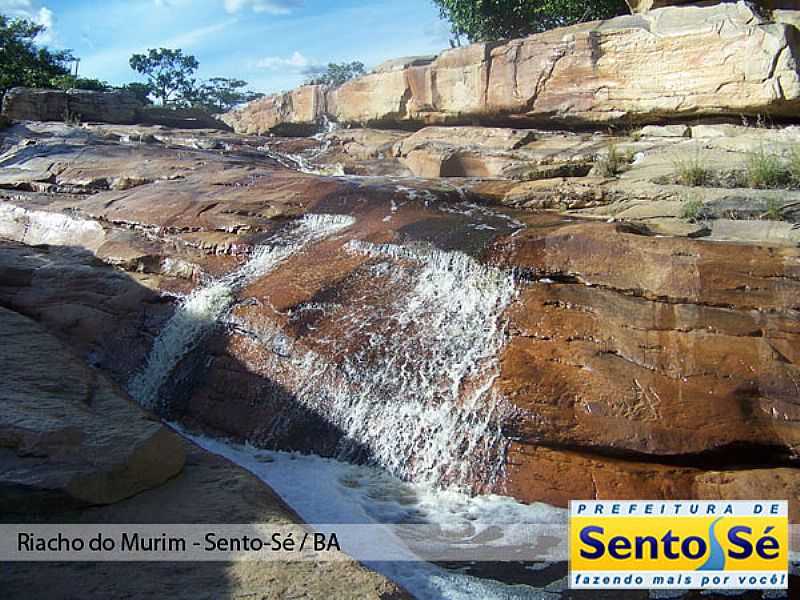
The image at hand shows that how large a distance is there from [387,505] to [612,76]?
7.35 metres

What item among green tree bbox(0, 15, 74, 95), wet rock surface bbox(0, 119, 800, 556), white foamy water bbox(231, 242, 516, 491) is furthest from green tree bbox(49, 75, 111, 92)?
white foamy water bbox(231, 242, 516, 491)

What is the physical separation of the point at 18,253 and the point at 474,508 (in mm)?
5339

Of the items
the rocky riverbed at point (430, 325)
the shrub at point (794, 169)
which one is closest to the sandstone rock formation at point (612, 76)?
the rocky riverbed at point (430, 325)

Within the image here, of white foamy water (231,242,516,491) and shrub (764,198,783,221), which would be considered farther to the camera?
shrub (764,198,783,221)

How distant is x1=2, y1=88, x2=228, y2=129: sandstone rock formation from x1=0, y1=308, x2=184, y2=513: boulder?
1249cm

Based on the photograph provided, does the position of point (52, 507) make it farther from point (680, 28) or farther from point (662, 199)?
point (680, 28)

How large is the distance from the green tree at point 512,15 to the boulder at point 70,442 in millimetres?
12566

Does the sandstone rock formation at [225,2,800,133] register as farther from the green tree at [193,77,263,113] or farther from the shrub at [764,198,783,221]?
the green tree at [193,77,263,113]

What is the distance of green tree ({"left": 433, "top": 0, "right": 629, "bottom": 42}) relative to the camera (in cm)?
1399

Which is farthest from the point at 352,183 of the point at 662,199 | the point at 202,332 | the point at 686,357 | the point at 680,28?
the point at 680,28

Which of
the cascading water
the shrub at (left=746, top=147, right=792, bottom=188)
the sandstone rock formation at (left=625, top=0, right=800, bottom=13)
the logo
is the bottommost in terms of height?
the logo

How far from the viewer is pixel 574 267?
5.00 metres

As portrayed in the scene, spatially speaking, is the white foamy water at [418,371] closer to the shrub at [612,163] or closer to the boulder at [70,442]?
the boulder at [70,442]

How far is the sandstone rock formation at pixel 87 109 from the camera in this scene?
15453 mm
